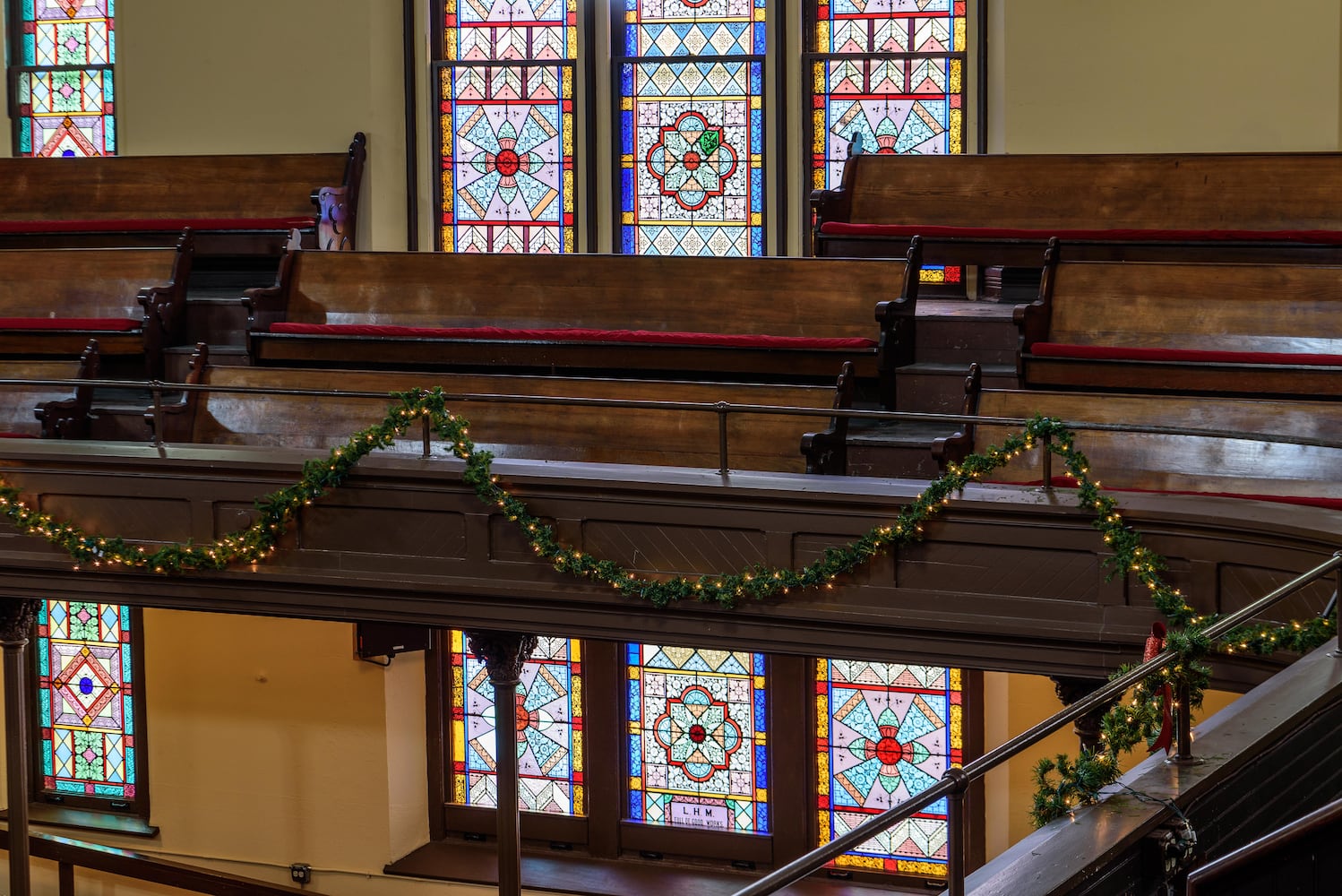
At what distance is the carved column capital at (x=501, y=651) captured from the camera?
672 centimetres

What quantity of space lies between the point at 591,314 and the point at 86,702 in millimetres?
4583

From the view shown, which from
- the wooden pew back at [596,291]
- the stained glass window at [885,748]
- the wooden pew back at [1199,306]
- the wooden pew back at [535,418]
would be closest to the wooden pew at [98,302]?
the wooden pew back at [596,291]

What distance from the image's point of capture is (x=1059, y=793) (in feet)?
10.5

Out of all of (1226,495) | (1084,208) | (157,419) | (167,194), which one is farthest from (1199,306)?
(167,194)

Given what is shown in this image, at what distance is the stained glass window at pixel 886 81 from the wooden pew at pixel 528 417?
3.02 m

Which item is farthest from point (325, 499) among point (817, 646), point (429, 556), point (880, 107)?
point (880, 107)

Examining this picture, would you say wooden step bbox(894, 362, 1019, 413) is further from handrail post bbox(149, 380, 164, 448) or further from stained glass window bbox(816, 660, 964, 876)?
handrail post bbox(149, 380, 164, 448)

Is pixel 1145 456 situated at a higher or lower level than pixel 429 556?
higher

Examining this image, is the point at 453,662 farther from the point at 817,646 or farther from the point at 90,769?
the point at 817,646

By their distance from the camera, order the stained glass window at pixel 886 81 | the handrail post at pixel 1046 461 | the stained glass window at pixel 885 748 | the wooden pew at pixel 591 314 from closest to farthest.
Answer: the handrail post at pixel 1046 461, the wooden pew at pixel 591 314, the stained glass window at pixel 885 748, the stained glass window at pixel 886 81

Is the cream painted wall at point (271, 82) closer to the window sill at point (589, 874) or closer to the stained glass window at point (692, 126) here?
the stained glass window at point (692, 126)

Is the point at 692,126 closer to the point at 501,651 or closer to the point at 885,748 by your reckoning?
the point at 885,748

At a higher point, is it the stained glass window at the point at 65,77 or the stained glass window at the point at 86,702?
the stained glass window at the point at 65,77

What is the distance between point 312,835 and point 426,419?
410 centimetres
